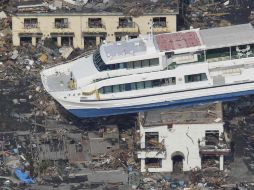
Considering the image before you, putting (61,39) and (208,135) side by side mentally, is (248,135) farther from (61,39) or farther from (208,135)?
(61,39)

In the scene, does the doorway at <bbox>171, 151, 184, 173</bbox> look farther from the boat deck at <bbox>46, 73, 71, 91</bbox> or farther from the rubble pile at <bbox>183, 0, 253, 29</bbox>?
the rubble pile at <bbox>183, 0, 253, 29</bbox>

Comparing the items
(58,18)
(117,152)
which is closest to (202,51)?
(117,152)

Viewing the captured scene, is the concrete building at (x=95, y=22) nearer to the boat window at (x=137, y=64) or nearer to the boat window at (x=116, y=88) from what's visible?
the boat window at (x=137, y=64)

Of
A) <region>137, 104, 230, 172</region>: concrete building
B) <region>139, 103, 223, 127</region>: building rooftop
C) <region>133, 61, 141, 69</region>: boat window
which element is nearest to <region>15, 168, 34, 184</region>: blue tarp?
<region>137, 104, 230, 172</region>: concrete building

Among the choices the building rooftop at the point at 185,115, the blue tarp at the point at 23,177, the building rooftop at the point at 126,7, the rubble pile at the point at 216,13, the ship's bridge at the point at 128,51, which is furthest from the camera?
the rubble pile at the point at 216,13

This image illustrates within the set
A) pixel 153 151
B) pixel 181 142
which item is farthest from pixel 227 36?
pixel 153 151

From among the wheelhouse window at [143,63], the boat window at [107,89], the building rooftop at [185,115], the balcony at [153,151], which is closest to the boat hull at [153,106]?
the building rooftop at [185,115]
